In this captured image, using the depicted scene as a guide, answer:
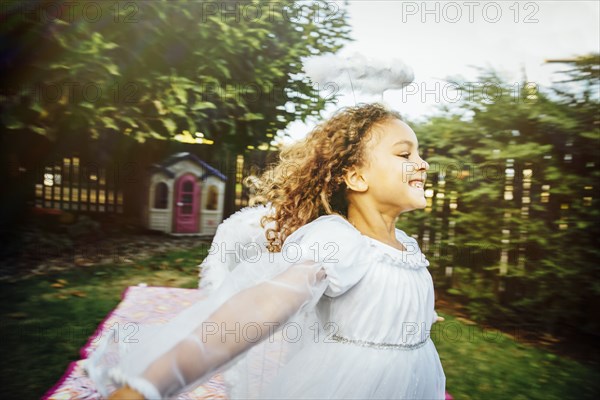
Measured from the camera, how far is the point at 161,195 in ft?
28.4

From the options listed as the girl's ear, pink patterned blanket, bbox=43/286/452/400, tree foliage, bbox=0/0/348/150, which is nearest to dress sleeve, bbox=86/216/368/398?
the girl's ear

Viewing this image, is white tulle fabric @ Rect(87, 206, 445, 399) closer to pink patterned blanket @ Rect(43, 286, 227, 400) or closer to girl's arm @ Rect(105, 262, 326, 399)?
girl's arm @ Rect(105, 262, 326, 399)

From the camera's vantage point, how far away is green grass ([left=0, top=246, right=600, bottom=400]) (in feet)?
10.1

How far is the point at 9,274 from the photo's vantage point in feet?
18.1

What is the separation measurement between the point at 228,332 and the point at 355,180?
68 centimetres

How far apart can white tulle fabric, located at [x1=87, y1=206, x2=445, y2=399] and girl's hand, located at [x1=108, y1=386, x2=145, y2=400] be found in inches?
0.5

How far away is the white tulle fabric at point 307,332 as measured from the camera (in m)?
0.72

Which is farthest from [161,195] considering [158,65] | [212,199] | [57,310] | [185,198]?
[57,310]

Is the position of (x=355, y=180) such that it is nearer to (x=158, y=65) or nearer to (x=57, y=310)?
(x=57, y=310)

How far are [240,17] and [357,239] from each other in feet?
20.2

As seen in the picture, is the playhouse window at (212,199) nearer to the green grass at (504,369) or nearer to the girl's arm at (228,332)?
the green grass at (504,369)

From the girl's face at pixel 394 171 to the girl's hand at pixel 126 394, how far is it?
84 centimetres

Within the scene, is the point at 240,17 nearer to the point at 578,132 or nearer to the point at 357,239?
the point at 578,132

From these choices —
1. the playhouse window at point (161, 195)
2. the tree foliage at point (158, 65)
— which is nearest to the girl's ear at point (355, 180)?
the tree foliage at point (158, 65)
